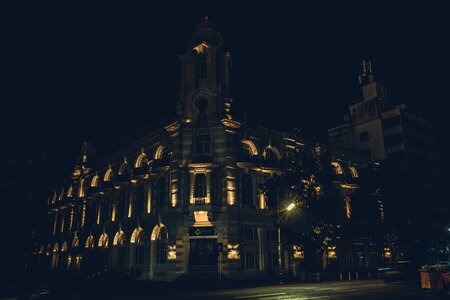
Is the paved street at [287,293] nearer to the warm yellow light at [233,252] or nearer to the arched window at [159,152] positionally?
the warm yellow light at [233,252]

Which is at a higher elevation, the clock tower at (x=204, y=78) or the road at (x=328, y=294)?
the clock tower at (x=204, y=78)

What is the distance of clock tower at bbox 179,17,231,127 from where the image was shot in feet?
109

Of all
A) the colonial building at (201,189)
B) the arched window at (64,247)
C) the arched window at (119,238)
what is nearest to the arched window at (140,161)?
the colonial building at (201,189)

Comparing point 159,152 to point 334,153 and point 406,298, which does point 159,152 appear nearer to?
point 334,153

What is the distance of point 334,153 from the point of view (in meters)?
42.8

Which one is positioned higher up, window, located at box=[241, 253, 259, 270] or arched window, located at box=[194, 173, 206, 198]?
arched window, located at box=[194, 173, 206, 198]

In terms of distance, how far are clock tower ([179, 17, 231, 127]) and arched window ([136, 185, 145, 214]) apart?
9761mm

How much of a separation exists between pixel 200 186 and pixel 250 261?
25.6 feet

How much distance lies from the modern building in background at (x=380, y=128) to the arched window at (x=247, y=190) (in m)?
23.9

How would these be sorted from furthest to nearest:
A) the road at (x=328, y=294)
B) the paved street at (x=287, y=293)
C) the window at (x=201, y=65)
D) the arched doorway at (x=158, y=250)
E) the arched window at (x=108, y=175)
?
the arched window at (x=108, y=175), the window at (x=201, y=65), the arched doorway at (x=158, y=250), the paved street at (x=287, y=293), the road at (x=328, y=294)

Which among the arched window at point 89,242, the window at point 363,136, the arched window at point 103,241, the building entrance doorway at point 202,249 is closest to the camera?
the building entrance doorway at point 202,249

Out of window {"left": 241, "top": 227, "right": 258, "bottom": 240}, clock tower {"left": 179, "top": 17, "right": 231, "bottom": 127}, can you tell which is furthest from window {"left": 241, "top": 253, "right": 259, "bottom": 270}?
clock tower {"left": 179, "top": 17, "right": 231, "bottom": 127}

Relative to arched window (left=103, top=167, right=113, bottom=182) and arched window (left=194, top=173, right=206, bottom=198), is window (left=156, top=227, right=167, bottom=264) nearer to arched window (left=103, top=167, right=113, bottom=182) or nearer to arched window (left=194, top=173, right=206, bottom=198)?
arched window (left=194, top=173, right=206, bottom=198)

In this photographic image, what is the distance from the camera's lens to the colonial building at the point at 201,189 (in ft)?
98.7
